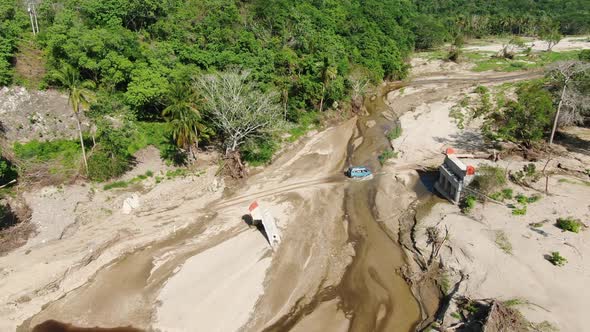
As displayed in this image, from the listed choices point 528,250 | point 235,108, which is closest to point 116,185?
point 235,108

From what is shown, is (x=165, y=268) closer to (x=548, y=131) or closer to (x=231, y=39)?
(x=231, y=39)

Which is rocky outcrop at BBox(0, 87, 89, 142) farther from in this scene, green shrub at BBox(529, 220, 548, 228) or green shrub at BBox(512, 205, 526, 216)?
green shrub at BBox(529, 220, 548, 228)

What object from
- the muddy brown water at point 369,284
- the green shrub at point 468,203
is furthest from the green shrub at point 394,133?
the green shrub at point 468,203

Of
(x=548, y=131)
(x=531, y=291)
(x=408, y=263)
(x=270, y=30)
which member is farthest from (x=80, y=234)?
(x=548, y=131)

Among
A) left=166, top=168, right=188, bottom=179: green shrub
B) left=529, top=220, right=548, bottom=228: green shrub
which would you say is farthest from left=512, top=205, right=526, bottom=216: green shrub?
left=166, top=168, right=188, bottom=179: green shrub

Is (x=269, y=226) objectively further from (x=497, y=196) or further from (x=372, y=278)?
(x=497, y=196)

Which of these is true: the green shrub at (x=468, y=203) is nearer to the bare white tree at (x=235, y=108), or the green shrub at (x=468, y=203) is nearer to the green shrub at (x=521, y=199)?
the green shrub at (x=521, y=199)
